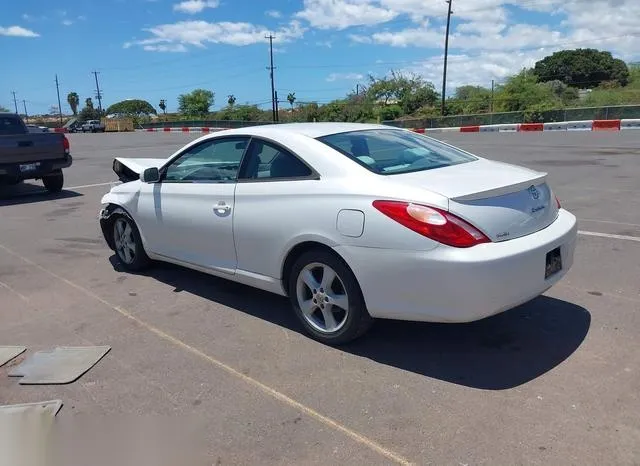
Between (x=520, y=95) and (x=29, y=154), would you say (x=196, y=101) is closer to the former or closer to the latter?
(x=520, y=95)

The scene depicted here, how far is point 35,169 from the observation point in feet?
38.0

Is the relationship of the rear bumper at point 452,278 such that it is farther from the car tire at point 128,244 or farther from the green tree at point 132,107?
the green tree at point 132,107

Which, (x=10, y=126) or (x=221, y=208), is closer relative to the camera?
(x=221, y=208)

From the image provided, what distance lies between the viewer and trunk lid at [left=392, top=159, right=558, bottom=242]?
3469 millimetres

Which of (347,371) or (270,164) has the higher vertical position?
(270,164)

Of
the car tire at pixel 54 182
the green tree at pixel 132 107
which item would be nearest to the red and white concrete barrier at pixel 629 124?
the car tire at pixel 54 182

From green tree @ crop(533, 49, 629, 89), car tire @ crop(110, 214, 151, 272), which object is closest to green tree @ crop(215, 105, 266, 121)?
green tree @ crop(533, 49, 629, 89)

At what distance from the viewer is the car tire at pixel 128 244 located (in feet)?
18.9

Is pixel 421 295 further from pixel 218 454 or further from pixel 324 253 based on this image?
pixel 218 454

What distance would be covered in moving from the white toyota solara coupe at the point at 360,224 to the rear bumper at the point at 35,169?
24.5ft

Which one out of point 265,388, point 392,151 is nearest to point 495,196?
point 392,151

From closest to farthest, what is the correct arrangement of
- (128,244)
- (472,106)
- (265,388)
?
(265,388) → (128,244) → (472,106)

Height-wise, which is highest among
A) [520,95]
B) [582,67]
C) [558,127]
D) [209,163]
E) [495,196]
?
[582,67]

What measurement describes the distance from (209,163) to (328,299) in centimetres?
187
